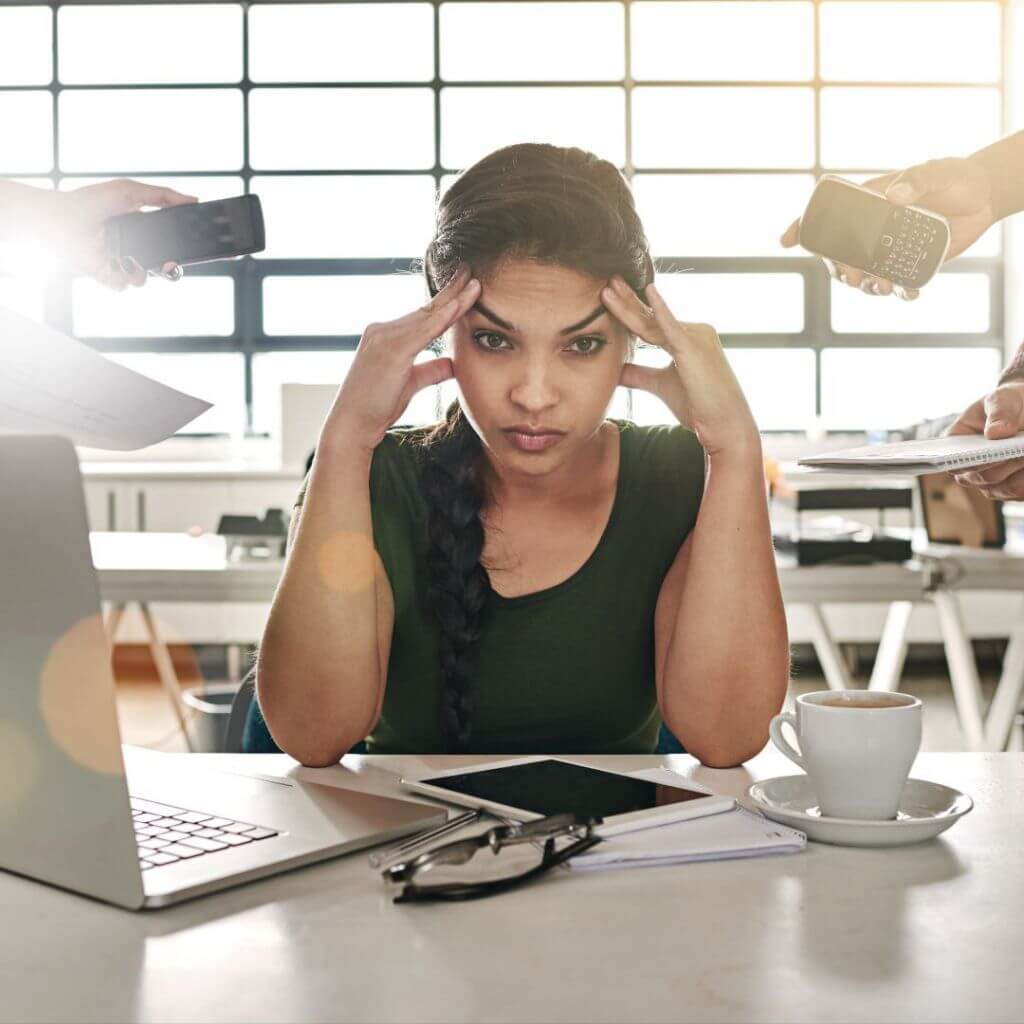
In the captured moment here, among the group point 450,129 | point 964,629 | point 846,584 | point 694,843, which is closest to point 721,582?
point 694,843

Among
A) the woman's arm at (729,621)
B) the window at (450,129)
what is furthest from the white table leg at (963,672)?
the window at (450,129)

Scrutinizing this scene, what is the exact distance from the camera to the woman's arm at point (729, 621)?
109 cm

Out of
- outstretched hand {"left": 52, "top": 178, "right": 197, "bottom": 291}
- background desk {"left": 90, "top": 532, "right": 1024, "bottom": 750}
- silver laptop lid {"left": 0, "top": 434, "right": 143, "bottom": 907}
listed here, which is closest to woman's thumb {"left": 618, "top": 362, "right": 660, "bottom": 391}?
outstretched hand {"left": 52, "top": 178, "right": 197, "bottom": 291}

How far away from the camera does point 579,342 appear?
46.8 inches

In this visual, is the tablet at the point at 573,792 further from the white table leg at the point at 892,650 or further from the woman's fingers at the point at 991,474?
the white table leg at the point at 892,650

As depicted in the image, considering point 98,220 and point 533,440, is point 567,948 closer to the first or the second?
point 533,440

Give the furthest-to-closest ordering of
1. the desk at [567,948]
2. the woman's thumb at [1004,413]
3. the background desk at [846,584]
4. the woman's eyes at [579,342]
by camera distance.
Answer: the background desk at [846,584]
the woman's eyes at [579,342]
the woman's thumb at [1004,413]
the desk at [567,948]

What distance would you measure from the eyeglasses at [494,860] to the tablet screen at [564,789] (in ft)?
0.17

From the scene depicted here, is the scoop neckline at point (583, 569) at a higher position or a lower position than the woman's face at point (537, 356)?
lower

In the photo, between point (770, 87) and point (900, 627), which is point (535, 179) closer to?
point (900, 627)

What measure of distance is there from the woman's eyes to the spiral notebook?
34 cm

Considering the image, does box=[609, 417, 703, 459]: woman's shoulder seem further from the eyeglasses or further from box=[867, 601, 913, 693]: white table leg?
box=[867, 601, 913, 693]: white table leg

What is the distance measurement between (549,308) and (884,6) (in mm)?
5521

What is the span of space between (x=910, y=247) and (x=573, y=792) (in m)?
0.80
